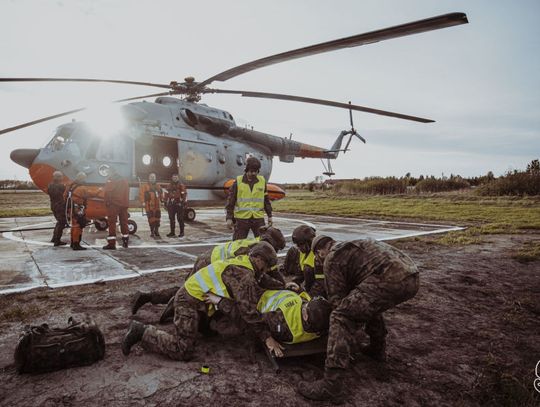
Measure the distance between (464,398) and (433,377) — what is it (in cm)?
29

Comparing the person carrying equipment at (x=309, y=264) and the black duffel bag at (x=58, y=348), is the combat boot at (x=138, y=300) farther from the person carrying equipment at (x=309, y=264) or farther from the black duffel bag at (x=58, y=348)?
the person carrying equipment at (x=309, y=264)

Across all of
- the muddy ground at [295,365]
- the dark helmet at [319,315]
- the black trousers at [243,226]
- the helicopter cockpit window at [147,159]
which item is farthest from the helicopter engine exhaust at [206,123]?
the dark helmet at [319,315]

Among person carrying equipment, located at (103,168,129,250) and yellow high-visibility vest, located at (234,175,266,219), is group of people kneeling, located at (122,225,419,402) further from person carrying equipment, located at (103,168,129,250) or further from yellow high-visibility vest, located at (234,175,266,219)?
person carrying equipment, located at (103,168,129,250)

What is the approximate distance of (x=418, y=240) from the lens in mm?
8953

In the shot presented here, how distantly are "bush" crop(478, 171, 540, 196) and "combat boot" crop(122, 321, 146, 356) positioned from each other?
2695cm

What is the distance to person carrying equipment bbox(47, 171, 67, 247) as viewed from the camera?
26.1 ft

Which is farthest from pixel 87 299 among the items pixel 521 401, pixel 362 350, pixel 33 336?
pixel 521 401

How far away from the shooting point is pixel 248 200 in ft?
19.7

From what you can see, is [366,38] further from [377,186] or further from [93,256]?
[377,186]

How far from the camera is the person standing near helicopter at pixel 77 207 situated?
291 inches

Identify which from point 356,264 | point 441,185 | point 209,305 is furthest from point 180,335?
point 441,185

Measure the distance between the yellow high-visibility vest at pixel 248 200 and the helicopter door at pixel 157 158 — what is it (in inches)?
224

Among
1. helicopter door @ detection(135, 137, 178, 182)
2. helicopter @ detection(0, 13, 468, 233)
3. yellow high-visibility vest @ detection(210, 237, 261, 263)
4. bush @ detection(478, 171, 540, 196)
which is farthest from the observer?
bush @ detection(478, 171, 540, 196)

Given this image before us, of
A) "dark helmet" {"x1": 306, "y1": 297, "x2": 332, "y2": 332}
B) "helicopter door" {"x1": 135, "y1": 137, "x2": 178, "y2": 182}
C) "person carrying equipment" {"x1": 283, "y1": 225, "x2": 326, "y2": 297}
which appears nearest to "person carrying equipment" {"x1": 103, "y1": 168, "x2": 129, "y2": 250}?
"helicopter door" {"x1": 135, "y1": 137, "x2": 178, "y2": 182}
